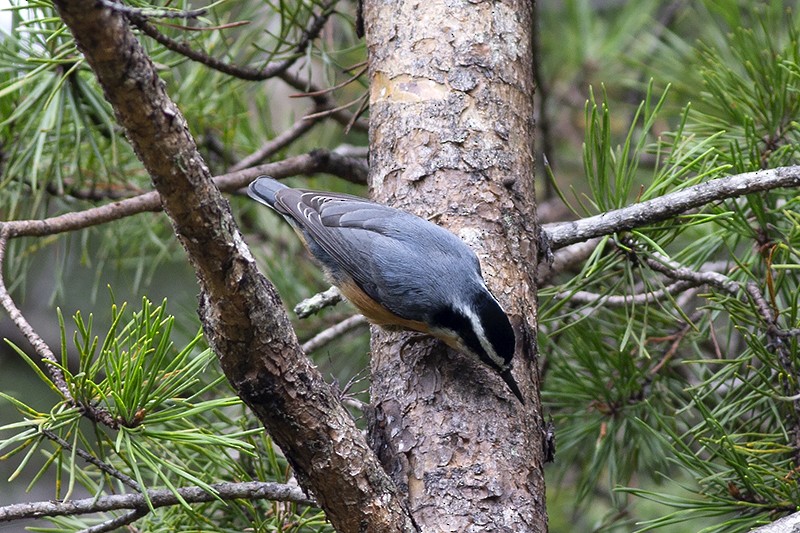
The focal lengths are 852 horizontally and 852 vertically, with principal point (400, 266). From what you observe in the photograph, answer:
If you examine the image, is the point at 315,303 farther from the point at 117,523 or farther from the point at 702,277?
the point at 702,277

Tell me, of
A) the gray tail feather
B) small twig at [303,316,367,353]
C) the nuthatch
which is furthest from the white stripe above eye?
the gray tail feather

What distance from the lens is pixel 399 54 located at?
2.10 m

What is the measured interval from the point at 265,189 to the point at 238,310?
4.29 ft

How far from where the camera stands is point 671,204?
5.97ft

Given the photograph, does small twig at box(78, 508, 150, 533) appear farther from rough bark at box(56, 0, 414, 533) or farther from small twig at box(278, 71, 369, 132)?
small twig at box(278, 71, 369, 132)

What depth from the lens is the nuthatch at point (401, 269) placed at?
1796 millimetres

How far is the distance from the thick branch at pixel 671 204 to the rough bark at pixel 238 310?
741 millimetres

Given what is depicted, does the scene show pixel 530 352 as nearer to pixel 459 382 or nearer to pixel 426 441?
pixel 459 382

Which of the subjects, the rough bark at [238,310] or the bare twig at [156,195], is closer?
the rough bark at [238,310]

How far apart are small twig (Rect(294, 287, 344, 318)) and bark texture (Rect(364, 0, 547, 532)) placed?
173mm

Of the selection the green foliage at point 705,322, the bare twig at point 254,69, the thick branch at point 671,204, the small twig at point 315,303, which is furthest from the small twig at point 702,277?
the bare twig at point 254,69

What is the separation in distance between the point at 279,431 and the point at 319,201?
1.18m

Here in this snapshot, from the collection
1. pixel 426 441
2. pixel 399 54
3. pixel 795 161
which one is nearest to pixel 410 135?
pixel 399 54

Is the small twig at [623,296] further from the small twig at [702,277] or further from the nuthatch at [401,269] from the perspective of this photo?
the nuthatch at [401,269]
